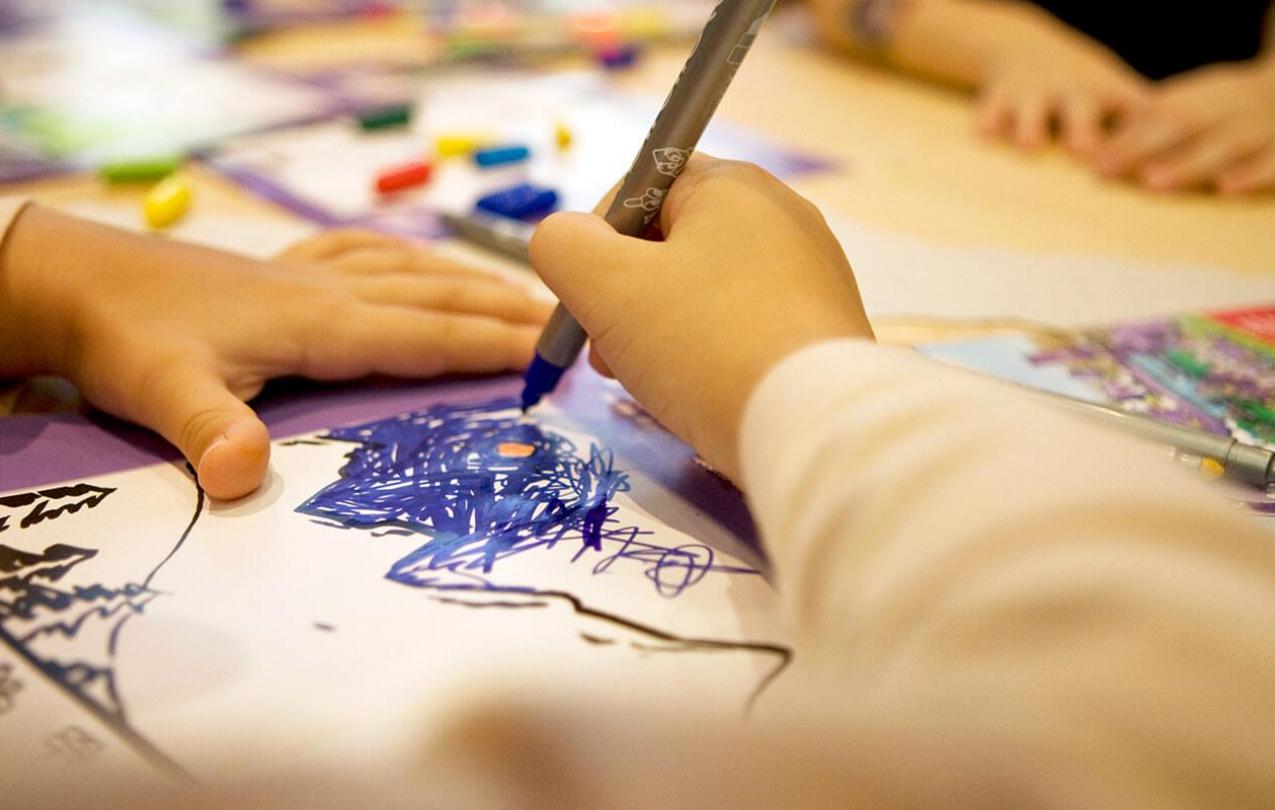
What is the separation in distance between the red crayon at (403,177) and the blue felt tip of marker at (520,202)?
0.24 ft

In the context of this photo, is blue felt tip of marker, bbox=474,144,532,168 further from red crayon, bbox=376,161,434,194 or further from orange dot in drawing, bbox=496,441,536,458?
orange dot in drawing, bbox=496,441,536,458

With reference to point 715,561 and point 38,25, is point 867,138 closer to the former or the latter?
point 715,561

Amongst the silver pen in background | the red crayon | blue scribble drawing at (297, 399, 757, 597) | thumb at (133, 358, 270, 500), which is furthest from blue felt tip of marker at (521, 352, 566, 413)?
the red crayon

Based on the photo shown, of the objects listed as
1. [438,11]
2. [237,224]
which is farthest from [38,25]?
[237,224]

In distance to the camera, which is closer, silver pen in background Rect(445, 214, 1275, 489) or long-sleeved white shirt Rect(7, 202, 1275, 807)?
long-sleeved white shirt Rect(7, 202, 1275, 807)

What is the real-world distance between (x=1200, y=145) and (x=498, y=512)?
2.43ft

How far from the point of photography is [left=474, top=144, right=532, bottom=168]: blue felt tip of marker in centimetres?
79

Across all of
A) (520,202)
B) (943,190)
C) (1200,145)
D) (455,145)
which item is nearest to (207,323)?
(520,202)

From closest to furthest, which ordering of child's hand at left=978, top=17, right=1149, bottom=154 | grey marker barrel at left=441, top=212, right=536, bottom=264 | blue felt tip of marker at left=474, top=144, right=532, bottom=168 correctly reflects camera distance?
1. grey marker barrel at left=441, top=212, right=536, bottom=264
2. blue felt tip of marker at left=474, top=144, right=532, bottom=168
3. child's hand at left=978, top=17, right=1149, bottom=154

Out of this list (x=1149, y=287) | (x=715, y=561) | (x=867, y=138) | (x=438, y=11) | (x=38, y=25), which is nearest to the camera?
(x=715, y=561)

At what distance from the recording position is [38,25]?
1.11 metres

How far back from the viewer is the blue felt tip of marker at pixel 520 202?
70 centimetres

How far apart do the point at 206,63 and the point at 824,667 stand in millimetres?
923

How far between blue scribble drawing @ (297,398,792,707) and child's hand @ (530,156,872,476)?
0.05 metres
